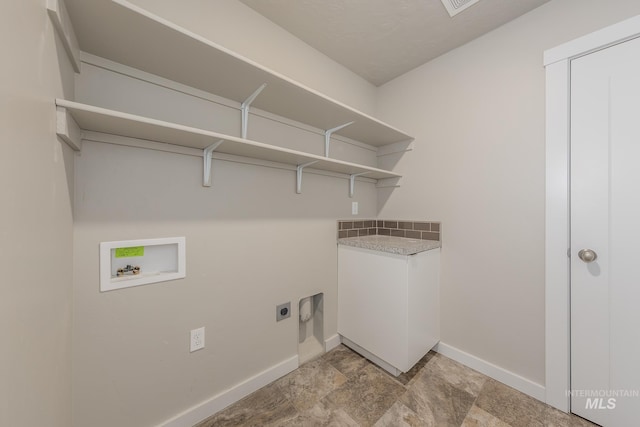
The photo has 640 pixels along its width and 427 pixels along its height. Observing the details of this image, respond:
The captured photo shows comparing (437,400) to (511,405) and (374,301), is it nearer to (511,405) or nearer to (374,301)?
(511,405)

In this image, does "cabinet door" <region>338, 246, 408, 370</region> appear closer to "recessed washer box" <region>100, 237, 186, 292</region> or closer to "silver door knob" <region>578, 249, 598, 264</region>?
"silver door knob" <region>578, 249, 598, 264</region>

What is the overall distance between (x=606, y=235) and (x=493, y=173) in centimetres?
60

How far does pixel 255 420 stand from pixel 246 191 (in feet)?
4.03

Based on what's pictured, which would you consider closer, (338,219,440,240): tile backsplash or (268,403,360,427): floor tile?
(268,403,360,427): floor tile

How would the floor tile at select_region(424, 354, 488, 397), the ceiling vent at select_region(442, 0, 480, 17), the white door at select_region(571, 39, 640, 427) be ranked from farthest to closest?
1. the floor tile at select_region(424, 354, 488, 397)
2. the ceiling vent at select_region(442, 0, 480, 17)
3. the white door at select_region(571, 39, 640, 427)

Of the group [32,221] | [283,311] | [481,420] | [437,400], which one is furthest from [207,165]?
[481,420]

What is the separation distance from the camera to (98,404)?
966mm

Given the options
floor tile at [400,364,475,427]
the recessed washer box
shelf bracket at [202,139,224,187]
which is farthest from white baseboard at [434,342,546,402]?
shelf bracket at [202,139,224,187]

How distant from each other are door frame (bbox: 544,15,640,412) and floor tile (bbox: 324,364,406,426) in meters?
0.84

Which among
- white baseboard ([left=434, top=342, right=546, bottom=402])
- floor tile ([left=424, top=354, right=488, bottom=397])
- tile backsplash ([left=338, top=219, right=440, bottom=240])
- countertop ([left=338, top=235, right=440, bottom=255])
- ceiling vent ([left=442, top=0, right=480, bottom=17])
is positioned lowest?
floor tile ([left=424, top=354, right=488, bottom=397])

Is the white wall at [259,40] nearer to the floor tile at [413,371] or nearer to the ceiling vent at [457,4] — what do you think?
the ceiling vent at [457,4]

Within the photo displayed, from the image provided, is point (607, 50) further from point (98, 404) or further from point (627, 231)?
point (98, 404)

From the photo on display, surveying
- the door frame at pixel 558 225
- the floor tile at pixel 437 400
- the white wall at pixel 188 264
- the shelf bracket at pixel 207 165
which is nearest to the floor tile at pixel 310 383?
the white wall at pixel 188 264

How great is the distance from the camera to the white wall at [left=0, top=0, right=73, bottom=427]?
0.46m
